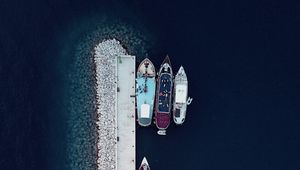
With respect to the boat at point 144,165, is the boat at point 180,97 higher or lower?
higher

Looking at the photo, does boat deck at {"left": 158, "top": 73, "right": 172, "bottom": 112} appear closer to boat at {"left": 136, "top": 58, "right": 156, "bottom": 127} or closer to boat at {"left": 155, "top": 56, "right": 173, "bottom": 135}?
boat at {"left": 155, "top": 56, "right": 173, "bottom": 135}

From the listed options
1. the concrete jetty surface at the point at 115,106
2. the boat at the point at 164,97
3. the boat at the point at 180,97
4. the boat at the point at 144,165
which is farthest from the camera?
the concrete jetty surface at the point at 115,106

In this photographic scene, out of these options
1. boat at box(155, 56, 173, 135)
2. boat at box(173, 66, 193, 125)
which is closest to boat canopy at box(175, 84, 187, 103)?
boat at box(173, 66, 193, 125)

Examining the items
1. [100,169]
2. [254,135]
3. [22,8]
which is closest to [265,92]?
[254,135]

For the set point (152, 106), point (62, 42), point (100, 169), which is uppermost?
point (62, 42)

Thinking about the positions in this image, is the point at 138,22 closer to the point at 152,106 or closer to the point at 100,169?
the point at 152,106

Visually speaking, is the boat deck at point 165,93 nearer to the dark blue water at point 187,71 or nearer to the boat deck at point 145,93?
the boat deck at point 145,93

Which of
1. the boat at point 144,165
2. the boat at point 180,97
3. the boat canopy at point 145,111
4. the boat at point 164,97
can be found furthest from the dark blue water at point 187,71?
the boat canopy at point 145,111
